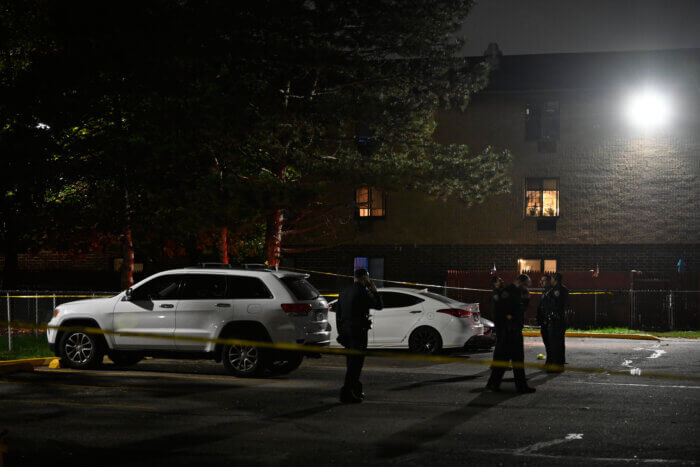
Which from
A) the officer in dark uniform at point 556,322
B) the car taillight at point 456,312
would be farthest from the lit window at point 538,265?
the officer in dark uniform at point 556,322

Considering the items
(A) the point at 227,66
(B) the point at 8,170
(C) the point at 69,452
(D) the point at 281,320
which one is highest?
(A) the point at 227,66

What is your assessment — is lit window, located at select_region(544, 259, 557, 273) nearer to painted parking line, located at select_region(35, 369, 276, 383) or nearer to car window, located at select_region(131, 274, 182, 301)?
car window, located at select_region(131, 274, 182, 301)

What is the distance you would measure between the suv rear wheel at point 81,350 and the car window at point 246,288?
2674 mm

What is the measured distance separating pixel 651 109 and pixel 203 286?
22245mm

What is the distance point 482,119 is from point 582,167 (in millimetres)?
4092

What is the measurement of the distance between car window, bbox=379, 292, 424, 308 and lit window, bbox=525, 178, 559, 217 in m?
15.6

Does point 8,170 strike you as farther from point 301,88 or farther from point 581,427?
point 581,427

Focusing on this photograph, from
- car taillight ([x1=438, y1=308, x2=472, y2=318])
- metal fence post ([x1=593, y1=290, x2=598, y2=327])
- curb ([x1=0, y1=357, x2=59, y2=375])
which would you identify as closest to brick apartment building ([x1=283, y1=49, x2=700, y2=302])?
metal fence post ([x1=593, y1=290, x2=598, y2=327])

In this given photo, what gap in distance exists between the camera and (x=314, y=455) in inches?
301

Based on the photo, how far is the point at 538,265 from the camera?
1257 inches

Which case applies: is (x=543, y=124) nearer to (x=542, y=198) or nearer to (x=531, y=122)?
(x=531, y=122)

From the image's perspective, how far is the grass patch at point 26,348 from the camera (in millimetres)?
16047

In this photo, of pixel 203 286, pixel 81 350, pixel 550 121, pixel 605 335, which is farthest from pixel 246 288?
pixel 550 121

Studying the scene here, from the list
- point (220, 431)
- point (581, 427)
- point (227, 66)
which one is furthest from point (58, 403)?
point (227, 66)
